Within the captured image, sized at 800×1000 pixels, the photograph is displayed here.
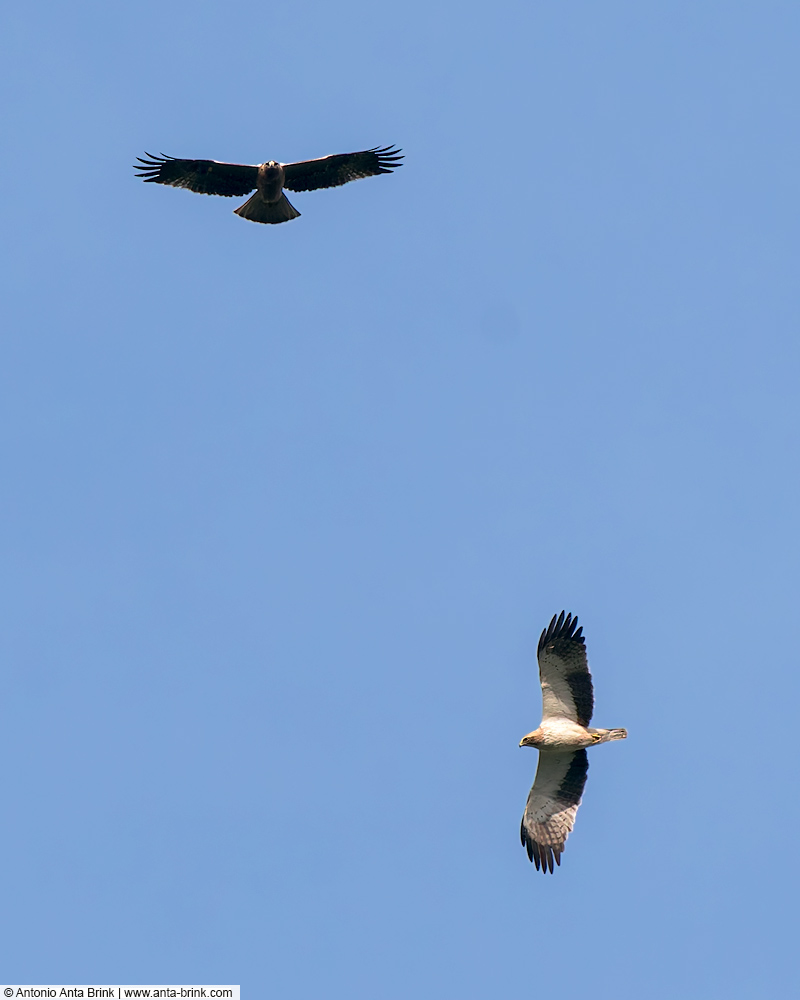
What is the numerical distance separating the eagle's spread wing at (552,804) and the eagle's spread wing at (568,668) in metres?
0.77

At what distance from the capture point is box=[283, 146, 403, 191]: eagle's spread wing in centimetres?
2619

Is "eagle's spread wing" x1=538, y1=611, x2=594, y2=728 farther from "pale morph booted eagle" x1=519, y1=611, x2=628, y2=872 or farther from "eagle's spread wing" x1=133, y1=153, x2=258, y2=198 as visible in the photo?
"eagle's spread wing" x1=133, y1=153, x2=258, y2=198

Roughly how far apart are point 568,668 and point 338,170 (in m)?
11.2

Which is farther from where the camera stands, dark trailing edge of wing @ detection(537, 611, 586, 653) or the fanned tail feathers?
the fanned tail feathers

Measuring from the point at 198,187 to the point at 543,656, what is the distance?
11.7m

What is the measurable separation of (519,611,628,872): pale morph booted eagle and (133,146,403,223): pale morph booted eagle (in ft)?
33.3

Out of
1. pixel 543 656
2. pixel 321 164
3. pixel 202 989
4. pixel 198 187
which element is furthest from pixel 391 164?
pixel 202 989

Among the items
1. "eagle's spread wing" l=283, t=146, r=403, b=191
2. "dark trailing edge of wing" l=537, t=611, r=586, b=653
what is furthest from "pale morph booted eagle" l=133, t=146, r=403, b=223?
"dark trailing edge of wing" l=537, t=611, r=586, b=653

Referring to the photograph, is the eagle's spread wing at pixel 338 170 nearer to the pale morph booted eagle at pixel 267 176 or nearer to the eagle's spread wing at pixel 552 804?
the pale morph booted eagle at pixel 267 176

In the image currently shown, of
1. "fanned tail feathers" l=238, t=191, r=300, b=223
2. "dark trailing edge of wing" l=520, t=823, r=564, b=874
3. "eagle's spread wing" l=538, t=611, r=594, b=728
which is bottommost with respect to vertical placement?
"dark trailing edge of wing" l=520, t=823, r=564, b=874

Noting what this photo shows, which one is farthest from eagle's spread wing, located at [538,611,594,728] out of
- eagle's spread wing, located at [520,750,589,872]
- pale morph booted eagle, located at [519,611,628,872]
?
eagle's spread wing, located at [520,750,589,872]

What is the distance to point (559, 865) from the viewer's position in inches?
840

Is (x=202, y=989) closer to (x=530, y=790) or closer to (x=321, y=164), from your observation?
(x=530, y=790)

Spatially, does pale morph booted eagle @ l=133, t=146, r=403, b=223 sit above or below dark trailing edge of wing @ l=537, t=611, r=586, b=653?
above
